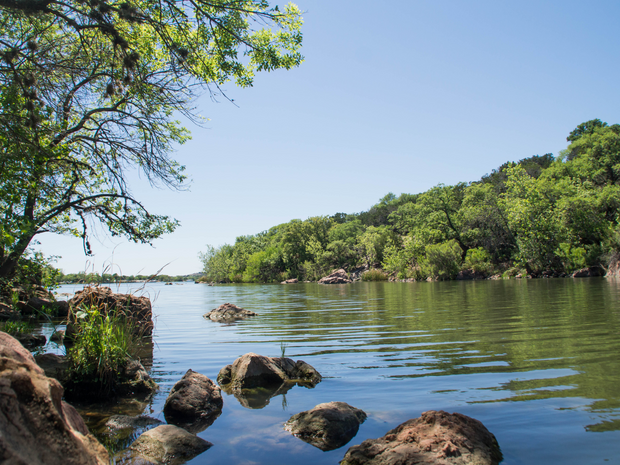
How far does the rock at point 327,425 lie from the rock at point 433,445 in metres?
0.68

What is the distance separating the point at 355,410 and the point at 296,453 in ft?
3.99

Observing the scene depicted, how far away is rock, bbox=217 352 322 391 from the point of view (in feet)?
24.4

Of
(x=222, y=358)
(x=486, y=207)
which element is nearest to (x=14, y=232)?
(x=222, y=358)

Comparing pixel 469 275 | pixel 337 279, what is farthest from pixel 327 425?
pixel 337 279

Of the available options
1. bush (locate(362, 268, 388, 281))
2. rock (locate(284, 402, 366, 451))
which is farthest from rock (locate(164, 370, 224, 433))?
bush (locate(362, 268, 388, 281))

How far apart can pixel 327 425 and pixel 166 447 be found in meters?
2.01

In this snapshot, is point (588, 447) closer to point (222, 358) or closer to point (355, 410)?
point (355, 410)

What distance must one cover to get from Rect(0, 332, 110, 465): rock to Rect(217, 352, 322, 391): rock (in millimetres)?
4717

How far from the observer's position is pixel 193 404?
19.6 ft

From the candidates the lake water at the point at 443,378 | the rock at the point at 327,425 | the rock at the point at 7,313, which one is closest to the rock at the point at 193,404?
the lake water at the point at 443,378

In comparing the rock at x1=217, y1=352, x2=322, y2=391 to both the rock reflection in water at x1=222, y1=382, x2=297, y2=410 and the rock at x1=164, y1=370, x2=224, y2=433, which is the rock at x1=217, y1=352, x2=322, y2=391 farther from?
the rock at x1=164, y1=370, x2=224, y2=433

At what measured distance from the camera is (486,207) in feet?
214

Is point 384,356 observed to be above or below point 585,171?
below

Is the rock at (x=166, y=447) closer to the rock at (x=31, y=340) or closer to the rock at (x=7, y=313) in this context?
the rock at (x=31, y=340)
